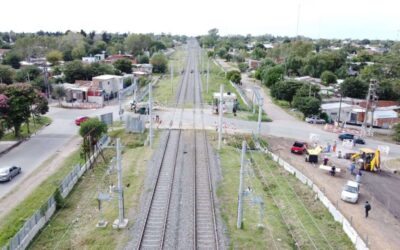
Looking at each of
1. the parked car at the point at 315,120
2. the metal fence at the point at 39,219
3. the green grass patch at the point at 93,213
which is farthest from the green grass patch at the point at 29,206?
the parked car at the point at 315,120

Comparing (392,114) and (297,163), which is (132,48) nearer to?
(392,114)

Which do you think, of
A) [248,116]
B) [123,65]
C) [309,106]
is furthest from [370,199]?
[123,65]

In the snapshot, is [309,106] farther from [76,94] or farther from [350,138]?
[76,94]

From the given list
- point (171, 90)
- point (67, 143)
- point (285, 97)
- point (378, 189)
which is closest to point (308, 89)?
Result: point (285, 97)

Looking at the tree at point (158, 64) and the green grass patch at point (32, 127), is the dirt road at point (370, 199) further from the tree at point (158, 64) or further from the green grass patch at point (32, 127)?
the tree at point (158, 64)

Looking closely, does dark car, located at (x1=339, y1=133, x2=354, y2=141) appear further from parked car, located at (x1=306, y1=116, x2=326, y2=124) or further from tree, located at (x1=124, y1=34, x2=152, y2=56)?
tree, located at (x1=124, y1=34, x2=152, y2=56)
